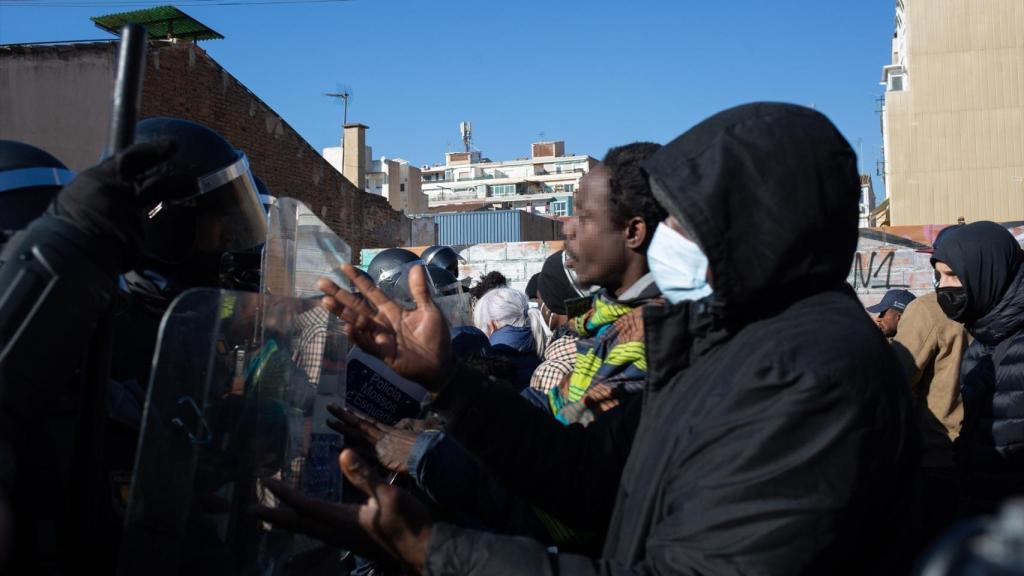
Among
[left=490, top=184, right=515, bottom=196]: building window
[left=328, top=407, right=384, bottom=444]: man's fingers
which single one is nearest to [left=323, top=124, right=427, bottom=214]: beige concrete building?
[left=490, top=184, right=515, bottom=196]: building window

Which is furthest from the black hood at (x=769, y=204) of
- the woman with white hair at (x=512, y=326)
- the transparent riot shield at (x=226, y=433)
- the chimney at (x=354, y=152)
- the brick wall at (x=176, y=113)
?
the chimney at (x=354, y=152)

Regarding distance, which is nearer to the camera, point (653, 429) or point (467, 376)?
point (653, 429)

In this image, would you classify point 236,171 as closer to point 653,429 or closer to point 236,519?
point 236,519

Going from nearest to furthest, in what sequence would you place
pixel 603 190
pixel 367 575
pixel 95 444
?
pixel 95 444 → pixel 603 190 → pixel 367 575

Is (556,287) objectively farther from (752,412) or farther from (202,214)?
(752,412)

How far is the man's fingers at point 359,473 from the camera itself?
1.48 metres

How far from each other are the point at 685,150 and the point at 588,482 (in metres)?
0.92

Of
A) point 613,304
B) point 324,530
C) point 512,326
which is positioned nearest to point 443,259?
point 512,326

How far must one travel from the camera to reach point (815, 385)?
4.47 feet

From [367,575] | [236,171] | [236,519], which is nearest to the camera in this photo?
[236,519]

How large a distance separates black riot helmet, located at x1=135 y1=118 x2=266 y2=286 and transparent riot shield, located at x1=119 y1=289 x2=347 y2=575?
0.57 m

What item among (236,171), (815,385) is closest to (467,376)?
(815,385)

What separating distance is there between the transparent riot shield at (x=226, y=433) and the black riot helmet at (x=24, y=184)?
0.49 meters

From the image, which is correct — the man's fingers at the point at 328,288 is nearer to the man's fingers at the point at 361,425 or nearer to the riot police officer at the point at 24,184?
the man's fingers at the point at 361,425
